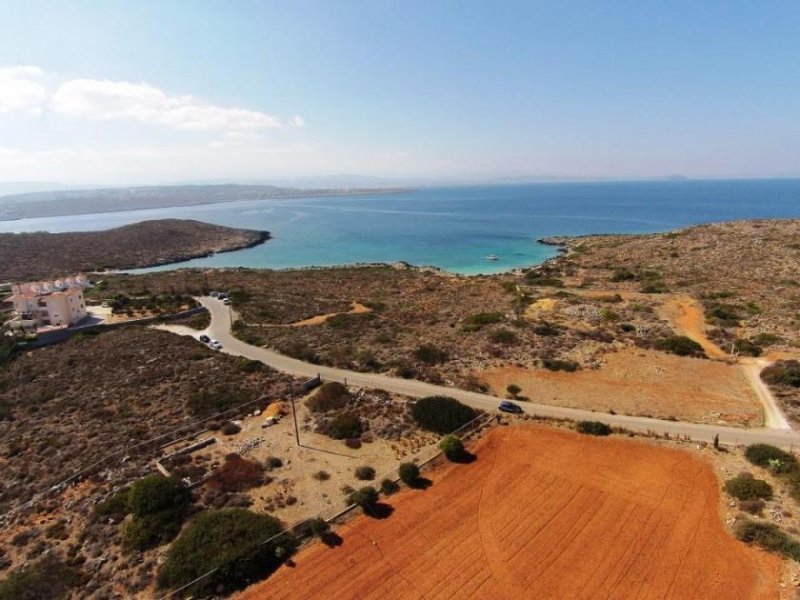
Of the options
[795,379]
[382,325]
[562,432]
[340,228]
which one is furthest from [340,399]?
[340,228]

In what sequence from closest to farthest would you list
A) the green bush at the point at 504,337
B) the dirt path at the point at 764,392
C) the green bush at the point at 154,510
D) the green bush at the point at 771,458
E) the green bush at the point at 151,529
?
the green bush at the point at 151,529
the green bush at the point at 154,510
the green bush at the point at 771,458
the dirt path at the point at 764,392
the green bush at the point at 504,337

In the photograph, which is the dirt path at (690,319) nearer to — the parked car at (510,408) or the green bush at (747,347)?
the green bush at (747,347)

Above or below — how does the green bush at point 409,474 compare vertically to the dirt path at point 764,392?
below

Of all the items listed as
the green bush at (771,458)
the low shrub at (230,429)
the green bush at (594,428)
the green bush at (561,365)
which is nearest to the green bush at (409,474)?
the green bush at (594,428)

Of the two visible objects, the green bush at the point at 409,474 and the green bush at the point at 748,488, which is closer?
the green bush at the point at 748,488

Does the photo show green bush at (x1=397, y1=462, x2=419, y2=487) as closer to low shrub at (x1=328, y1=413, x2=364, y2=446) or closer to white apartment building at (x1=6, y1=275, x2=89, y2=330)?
low shrub at (x1=328, y1=413, x2=364, y2=446)

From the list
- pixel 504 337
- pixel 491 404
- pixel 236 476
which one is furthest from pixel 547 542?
pixel 504 337

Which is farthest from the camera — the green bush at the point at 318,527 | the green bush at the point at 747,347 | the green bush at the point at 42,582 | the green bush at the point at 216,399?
the green bush at the point at 747,347
